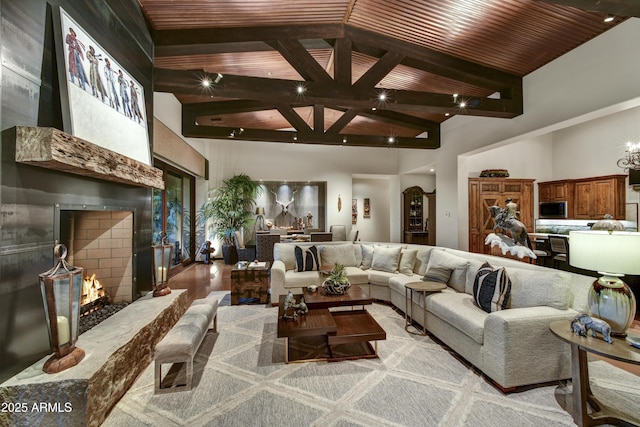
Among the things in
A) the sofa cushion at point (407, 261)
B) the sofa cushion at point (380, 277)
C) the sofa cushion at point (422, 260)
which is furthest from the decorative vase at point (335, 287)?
the sofa cushion at point (422, 260)

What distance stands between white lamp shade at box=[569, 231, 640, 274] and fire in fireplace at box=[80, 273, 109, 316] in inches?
160

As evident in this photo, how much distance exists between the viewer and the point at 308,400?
200 cm

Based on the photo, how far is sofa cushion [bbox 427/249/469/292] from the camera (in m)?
3.26

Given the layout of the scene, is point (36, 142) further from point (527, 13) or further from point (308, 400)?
point (527, 13)

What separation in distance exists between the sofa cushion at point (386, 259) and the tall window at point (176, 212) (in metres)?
4.18

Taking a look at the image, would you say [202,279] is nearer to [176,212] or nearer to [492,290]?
[176,212]

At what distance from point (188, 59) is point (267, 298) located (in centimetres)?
376

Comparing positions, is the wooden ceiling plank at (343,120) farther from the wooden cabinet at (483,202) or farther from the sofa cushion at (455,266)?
the sofa cushion at (455,266)

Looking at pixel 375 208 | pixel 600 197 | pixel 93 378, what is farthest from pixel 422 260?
pixel 375 208

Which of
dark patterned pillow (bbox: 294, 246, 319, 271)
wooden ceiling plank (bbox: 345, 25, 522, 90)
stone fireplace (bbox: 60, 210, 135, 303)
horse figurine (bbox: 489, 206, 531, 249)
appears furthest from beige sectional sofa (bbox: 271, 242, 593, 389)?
stone fireplace (bbox: 60, 210, 135, 303)

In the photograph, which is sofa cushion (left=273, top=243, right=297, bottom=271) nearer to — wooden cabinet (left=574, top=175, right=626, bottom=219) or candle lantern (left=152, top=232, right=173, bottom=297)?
candle lantern (left=152, top=232, right=173, bottom=297)

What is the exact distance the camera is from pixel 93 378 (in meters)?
1.60

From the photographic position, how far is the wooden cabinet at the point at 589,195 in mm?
5707

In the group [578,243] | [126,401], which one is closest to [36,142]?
[126,401]
